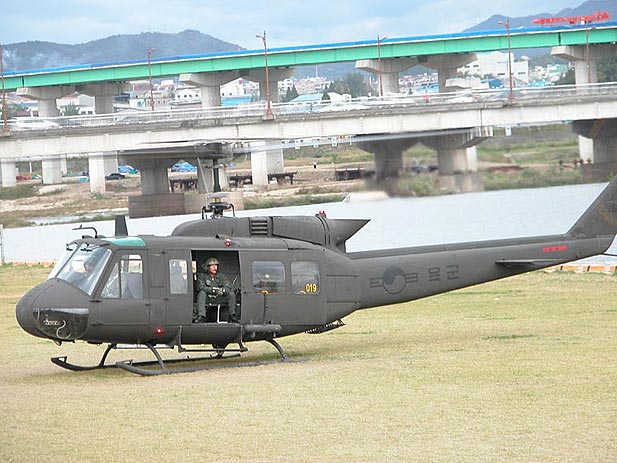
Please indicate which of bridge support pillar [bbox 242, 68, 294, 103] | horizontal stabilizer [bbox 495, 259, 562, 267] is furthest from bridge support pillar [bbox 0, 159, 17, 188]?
horizontal stabilizer [bbox 495, 259, 562, 267]

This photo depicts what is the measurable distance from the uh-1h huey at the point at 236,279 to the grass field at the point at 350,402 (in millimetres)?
626

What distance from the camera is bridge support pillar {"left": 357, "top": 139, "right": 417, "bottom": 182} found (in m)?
16.9

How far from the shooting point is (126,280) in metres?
15.6

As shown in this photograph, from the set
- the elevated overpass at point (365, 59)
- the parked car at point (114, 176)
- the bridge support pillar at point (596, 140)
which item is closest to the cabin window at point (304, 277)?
the bridge support pillar at point (596, 140)

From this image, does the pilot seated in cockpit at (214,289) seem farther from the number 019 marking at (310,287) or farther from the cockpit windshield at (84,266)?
the cockpit windshield at (84,266)

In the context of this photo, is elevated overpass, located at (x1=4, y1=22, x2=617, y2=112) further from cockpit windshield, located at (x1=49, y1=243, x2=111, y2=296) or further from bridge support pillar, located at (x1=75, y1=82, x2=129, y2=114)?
cockpit windshield, located at (x1=49, y1=243, x2=111, y2=296)

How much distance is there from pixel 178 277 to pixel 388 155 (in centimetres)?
367

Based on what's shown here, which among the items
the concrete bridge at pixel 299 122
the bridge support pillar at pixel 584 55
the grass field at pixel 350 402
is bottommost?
the grass field at pixel 350 402

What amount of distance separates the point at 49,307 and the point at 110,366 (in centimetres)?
202

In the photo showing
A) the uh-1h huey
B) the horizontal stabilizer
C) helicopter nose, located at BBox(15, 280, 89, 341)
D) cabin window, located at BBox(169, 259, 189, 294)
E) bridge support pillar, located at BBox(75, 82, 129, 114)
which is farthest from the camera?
bridge support pillar, located at BBox(75, 82, 129, 114)

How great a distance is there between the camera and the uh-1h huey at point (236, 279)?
50.5 feet

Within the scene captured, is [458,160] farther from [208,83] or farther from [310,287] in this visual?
[208,83]

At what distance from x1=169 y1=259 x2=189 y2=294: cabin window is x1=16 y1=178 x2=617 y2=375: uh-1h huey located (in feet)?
0.05

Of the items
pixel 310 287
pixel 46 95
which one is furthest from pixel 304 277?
pixel 46 95
